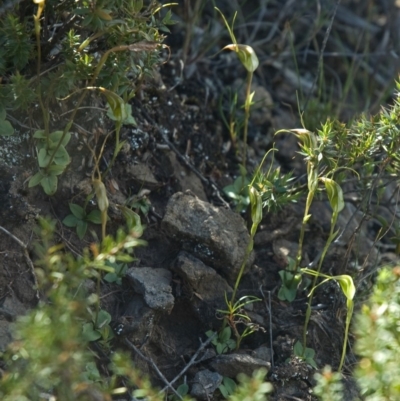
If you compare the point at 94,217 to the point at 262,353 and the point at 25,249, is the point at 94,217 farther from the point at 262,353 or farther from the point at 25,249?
the point at 262,353

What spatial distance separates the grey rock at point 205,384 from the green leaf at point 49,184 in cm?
76

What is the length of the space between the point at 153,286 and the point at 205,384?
354 mm

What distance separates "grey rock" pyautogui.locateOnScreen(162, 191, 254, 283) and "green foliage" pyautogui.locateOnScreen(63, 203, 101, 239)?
236 millimetres

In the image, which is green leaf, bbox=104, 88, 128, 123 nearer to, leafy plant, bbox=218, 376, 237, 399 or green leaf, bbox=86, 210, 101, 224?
green leaf, bbox=86, 210, 101, 224

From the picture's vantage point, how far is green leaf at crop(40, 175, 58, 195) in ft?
8.24

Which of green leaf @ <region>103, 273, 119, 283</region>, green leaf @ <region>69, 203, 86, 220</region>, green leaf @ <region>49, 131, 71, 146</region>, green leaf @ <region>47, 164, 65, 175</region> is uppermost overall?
green leaf @ <region>49, 131, 71, 146</region>

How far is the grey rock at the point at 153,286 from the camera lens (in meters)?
2.44

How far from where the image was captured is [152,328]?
245 centimetres

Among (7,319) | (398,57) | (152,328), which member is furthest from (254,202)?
(398,57)

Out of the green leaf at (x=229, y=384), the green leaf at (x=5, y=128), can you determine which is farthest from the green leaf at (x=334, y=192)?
the green leaf at (x=5, y=128)

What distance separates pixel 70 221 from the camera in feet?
8.43

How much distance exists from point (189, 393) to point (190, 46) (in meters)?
1.74

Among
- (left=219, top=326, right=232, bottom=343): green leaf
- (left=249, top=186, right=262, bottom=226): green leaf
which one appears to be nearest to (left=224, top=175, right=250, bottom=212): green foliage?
(left=249, top=186, right=262, bottom=226): green leaf

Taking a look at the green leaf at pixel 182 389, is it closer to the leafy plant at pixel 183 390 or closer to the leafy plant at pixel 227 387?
the leafy plant at pixel 183 390
